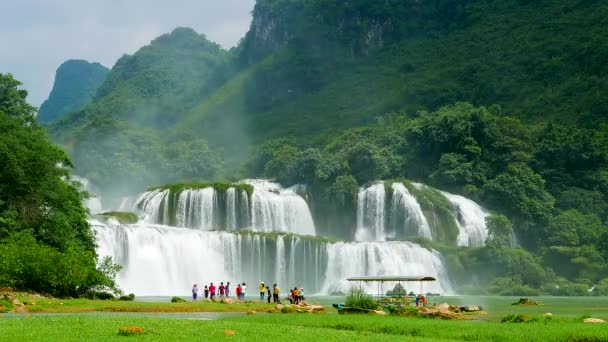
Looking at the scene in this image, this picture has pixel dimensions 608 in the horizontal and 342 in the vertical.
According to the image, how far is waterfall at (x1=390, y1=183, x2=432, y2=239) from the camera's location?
78.0 meters

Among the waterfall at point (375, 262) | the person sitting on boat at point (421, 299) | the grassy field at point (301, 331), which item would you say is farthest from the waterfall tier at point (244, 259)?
the grassy field at point (301, 331)

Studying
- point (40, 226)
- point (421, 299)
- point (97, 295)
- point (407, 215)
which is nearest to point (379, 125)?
point (407, 215)

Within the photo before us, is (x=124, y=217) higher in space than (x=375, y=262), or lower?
higher

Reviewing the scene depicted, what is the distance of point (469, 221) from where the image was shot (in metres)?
80.2

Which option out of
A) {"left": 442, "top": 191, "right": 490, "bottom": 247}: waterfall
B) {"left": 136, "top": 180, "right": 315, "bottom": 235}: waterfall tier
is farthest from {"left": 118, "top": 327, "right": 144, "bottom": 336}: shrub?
{"left": 442, "top": 191, "right": 490, "bottom": 247}: waterfall

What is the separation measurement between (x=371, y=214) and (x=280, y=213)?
9967 mm

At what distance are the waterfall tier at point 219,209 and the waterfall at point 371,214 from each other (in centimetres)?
687

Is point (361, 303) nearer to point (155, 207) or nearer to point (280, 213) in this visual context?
point (155, 207)

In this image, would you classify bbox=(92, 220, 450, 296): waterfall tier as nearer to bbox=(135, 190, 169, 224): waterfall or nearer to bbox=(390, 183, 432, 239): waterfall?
bbox=(135, 190, 169, 224): waterfall

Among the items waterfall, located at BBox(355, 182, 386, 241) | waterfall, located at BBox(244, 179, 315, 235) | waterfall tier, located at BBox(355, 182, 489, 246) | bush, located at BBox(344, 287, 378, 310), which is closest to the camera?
bush, located at BBox(344, 287, 378, 310)

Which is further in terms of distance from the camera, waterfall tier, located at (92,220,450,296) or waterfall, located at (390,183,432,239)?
waterfall, located at (390,183,432,239)

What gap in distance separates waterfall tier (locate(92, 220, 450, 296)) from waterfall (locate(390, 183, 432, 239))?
8.18 m

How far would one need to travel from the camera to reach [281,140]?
371 feet

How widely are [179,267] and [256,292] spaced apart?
24.1 feet
